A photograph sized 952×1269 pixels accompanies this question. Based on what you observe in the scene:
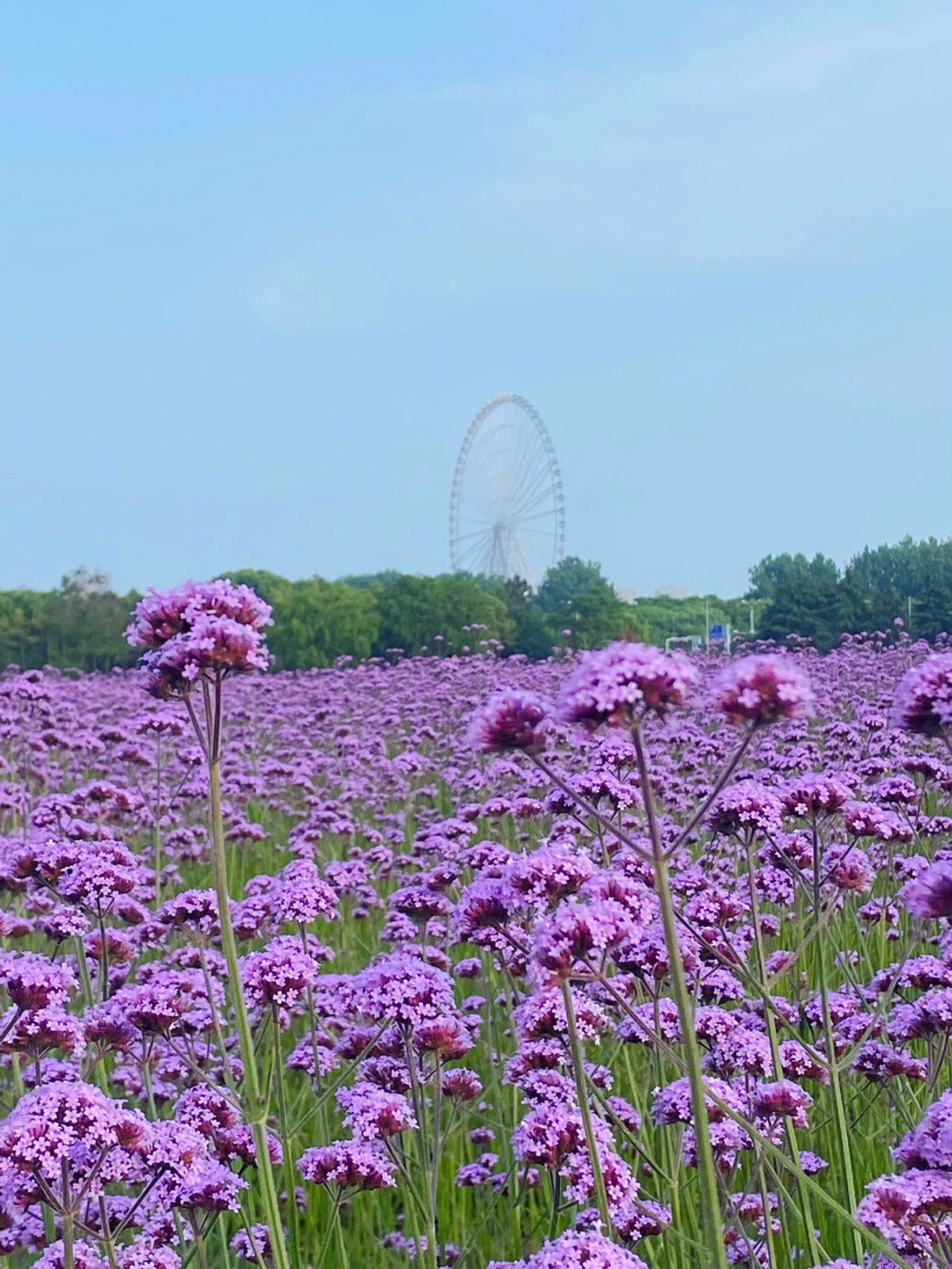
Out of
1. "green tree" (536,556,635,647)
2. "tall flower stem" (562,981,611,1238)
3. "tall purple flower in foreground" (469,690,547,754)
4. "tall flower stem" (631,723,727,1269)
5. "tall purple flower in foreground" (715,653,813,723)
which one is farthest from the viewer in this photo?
"green tree" (536,556,635,647)

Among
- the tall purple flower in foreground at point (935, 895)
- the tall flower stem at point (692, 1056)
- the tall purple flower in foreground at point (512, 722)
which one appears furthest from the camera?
the tall purple flower in foreground at point (512, 722)

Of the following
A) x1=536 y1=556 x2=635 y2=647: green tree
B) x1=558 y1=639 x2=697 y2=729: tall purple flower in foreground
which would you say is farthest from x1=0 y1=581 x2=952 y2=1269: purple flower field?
x1=536 y1=556 x2=635 y2=647: green tree

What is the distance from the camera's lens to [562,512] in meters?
70.1

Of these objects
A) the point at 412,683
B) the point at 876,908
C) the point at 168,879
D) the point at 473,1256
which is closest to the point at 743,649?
the point at 412,683

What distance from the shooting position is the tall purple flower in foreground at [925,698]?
2.81 m

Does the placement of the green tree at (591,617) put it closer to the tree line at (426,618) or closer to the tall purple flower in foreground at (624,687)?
the tree line at (426,618)

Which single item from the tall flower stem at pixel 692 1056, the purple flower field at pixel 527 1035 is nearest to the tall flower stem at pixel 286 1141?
the purple flower field at pixel 527 1035

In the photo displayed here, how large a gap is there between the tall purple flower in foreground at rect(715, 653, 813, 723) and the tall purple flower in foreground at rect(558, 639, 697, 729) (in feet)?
0.42

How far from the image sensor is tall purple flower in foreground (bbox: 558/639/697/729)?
6.93ft

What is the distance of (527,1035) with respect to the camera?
139 inches

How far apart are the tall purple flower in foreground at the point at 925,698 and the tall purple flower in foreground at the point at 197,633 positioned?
143cm

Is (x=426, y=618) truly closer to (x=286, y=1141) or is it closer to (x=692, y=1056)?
(x=286, y=1141)

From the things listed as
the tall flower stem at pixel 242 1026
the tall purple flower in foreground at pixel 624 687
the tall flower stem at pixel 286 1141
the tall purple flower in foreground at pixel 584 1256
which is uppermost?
the tall purple flower in foreground at pixel 624 687

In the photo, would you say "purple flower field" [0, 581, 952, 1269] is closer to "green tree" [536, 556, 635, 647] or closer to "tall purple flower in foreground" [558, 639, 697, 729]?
"tall purple flower in foreground" [558, 639, 697, 729]
